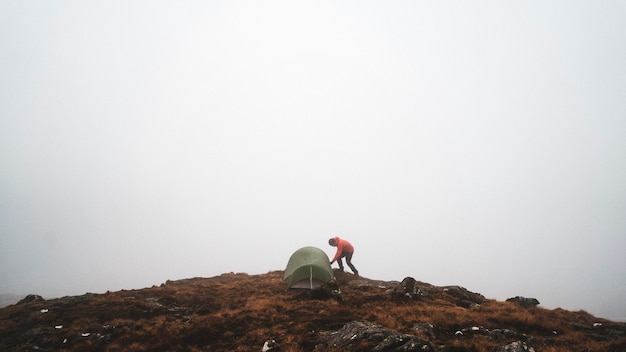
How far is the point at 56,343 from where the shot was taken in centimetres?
1339

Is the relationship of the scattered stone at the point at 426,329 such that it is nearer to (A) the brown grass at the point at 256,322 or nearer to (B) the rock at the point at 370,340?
(A) the brown grass at the point at 256,322

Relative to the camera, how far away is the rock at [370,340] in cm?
995

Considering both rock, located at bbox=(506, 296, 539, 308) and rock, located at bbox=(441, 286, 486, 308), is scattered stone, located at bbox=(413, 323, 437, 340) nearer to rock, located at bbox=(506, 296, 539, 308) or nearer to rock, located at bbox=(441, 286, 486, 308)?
rock, located at bbox=(441, 286, 486, 308)

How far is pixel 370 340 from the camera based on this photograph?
10922 mm

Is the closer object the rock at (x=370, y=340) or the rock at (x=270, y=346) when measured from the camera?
the rock at (x=370, y=340)

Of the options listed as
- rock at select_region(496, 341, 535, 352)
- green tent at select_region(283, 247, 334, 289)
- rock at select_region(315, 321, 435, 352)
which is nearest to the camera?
rock at select_region(315, 321, 435, 352)

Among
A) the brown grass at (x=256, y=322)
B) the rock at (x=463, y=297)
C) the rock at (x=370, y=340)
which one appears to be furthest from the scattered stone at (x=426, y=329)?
the rock at (x=463, y=297)

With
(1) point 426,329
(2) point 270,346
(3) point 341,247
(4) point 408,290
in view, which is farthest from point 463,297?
(2) point 270,346

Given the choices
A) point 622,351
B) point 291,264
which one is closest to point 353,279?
point 291,264

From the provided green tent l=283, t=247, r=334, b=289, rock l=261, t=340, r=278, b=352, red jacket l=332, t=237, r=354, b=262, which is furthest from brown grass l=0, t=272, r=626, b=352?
red jacket l=332, t=237, r=354, b=262

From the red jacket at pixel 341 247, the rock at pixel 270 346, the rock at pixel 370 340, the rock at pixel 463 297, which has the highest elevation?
the red jacket at pixel 341 247

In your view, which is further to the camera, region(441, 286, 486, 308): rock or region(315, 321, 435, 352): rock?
region(441, 286, 486, 308): rock

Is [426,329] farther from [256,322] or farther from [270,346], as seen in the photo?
[256,322]

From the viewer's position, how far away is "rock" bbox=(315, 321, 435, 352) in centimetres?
995
